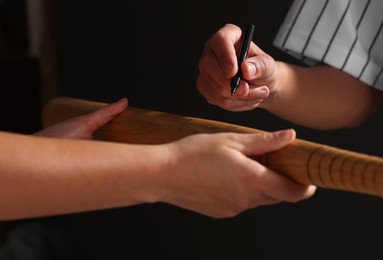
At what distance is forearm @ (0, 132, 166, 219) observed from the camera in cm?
80

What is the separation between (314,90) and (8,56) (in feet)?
5.67

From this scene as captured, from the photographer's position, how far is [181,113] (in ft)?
6.86

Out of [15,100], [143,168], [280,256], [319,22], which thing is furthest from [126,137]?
[15,100]

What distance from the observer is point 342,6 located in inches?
55.0

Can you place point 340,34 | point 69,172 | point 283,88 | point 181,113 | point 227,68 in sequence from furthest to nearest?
point 181,113
point 340,34
point 283,88
point 227,68
point 69,172

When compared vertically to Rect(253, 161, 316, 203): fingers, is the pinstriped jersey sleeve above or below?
above

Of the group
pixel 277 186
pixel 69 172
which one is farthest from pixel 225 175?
pixel 69 172

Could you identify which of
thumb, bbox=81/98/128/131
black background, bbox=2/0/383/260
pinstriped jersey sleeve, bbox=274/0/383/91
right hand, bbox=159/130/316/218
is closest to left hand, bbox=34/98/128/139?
thumb, bbox=81/98/128/131

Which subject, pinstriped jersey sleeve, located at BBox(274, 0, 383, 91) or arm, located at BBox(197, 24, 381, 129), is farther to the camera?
pinstriped jersey sleeve, located at BBox(274, 0, 383, 91)

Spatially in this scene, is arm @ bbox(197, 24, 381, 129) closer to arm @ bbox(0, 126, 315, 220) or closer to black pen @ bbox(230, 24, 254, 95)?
black pen @ bbox(230, 24, 254, 95)

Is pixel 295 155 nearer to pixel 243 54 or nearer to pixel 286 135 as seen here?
pixel 286 135

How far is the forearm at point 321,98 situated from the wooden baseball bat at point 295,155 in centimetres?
31

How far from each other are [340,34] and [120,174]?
715 millimetres

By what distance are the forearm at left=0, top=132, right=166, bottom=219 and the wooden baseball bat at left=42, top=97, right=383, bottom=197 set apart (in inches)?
5.8
